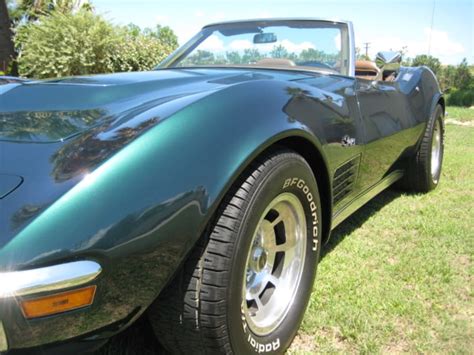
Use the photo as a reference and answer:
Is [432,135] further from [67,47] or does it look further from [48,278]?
[67,47]

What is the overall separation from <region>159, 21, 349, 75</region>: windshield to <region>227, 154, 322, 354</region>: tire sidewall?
1248 mm

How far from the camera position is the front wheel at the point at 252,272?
1353 mm

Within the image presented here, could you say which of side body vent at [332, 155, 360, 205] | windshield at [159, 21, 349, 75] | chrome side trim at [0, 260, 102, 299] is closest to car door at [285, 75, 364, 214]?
side body vent at [332, 155, 360, 205]

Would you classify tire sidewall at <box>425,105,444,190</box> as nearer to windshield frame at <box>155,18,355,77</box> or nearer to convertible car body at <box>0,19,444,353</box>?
windshield frame at <box>155,18,355,77</box>

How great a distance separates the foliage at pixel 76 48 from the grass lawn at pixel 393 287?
7.35 metres

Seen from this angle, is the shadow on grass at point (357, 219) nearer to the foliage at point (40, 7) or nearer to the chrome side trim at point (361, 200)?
the chrome side trim at point (361, 200)

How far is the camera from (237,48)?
3.17 m

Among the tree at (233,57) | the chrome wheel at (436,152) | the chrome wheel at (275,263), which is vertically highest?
the tree at (233,57)

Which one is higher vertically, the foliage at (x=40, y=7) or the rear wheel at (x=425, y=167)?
the foliage at (x=40, y=7)

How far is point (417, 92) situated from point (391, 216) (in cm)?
98

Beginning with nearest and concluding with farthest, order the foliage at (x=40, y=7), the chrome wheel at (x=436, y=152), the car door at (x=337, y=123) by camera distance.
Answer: the car door at (x=337, y=123) < the chrome wheel at (x=436, y=152) < the foliage at (x=40, y=7)

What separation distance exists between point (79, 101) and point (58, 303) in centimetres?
86

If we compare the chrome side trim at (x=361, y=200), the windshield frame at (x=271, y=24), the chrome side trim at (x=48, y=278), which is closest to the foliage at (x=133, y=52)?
the windshield frame at (x=271, y=24)

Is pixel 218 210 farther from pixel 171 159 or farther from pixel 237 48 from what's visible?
pixel 237 48
